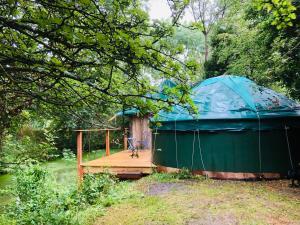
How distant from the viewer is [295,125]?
7.21m

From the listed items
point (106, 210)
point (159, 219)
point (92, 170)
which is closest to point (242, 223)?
point (159, 219)

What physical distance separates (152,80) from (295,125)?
230 inches

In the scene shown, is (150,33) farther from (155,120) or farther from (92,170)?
(92,170)

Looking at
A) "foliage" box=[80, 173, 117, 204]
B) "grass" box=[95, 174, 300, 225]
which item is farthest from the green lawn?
"grass" box=[95, 174, 300, 225]

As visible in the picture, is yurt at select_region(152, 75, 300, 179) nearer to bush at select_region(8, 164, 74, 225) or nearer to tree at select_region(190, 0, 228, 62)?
bush at select_region(8, 164, 74, 225)

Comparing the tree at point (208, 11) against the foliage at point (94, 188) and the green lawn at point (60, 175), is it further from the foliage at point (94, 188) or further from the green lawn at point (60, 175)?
the foliage at point (94, 188)

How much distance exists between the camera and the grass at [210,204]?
422cm

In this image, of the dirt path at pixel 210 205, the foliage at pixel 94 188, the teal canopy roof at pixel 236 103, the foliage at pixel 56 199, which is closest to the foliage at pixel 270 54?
the teal canopy roof at pixel 236 103

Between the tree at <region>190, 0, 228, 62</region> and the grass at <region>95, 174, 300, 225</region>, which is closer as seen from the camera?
the grass at <region>95, 174, 300, 225</region>

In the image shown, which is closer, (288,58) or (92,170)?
(288,58)

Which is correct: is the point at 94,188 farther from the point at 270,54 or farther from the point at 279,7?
the point at 279,7

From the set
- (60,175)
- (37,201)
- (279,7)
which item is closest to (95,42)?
(279,7)

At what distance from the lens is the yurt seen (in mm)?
6965

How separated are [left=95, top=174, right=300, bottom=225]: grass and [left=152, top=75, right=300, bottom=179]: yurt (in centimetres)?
50
